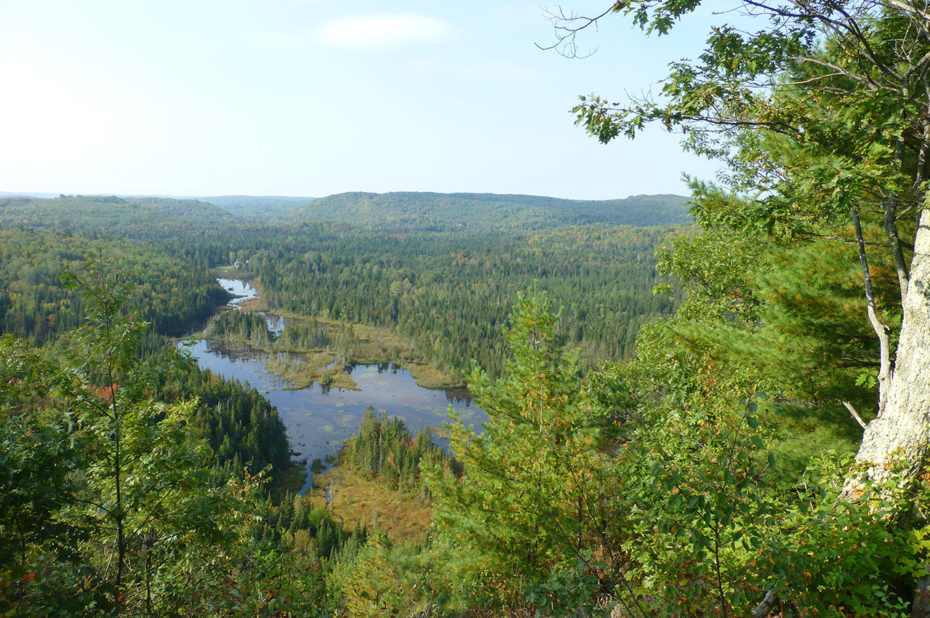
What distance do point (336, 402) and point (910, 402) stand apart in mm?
94847

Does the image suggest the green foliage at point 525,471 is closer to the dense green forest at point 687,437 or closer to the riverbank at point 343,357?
the dense green forest at point 687,437

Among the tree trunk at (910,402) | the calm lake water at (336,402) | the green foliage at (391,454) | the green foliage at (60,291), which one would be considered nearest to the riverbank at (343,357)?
the calm lake water at (336,402)

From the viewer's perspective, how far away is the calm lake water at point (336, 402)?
7869 centimetres

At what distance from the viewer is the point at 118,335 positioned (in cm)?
644

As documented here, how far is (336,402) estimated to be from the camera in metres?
93.3

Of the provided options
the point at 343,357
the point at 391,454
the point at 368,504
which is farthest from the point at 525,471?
the point at 343,357

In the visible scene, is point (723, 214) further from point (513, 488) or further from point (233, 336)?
point (233, 336)

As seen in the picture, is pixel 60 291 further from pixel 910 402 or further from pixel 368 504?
pixel 910 402

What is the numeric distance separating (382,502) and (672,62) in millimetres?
63652

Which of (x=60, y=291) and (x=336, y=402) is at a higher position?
(x=60, y=291)

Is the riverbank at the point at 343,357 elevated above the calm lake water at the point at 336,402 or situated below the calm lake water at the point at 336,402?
above

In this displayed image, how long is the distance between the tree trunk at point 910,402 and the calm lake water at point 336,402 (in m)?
61.8

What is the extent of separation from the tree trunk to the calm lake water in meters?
61.8

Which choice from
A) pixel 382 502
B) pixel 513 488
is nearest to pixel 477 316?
pixel 382 502
